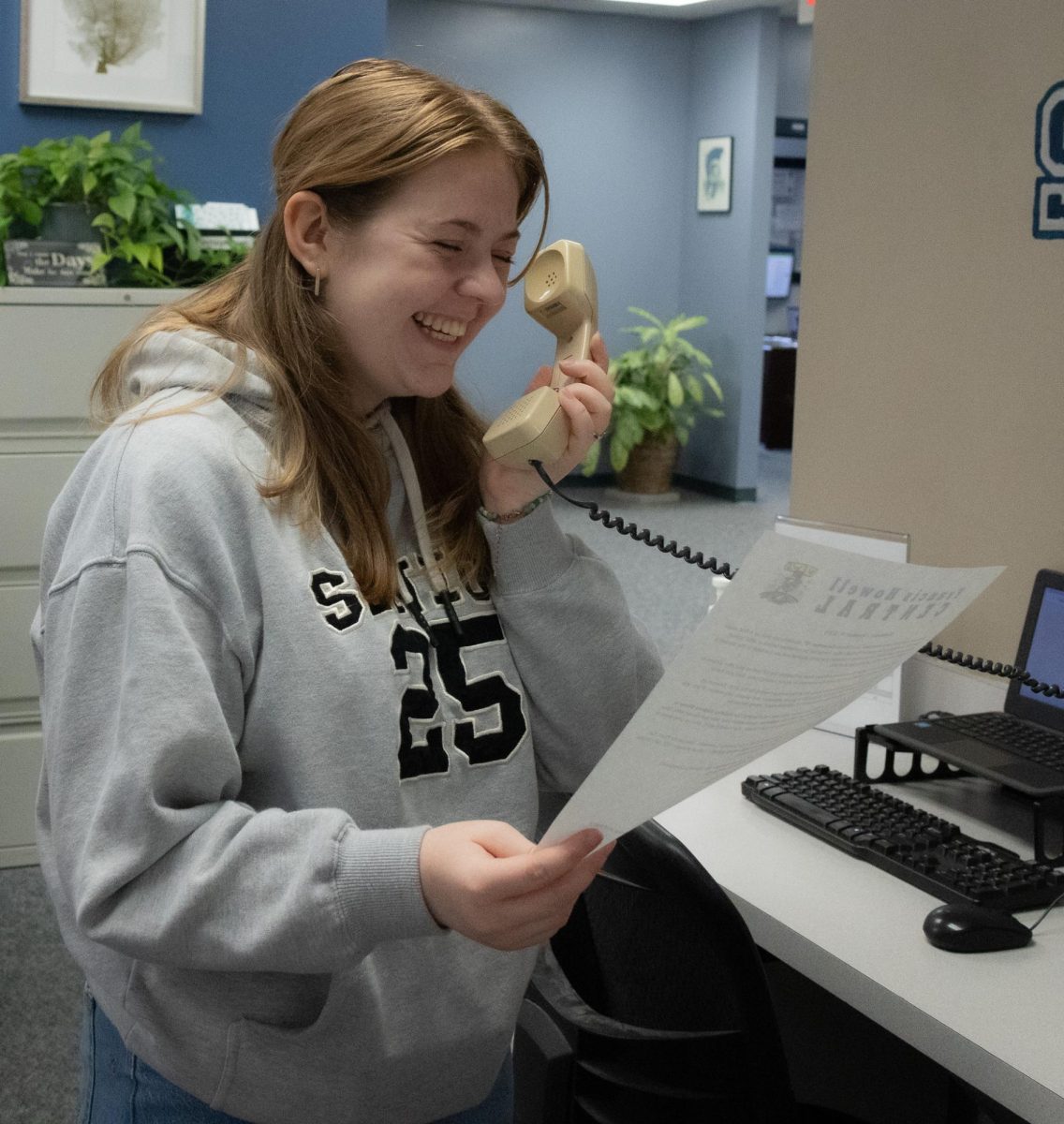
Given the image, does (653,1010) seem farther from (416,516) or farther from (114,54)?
(114,54)

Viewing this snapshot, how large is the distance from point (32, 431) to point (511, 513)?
7.89ft

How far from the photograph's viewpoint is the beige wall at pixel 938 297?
1947 millimetres

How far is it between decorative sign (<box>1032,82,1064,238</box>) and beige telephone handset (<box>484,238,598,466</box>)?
0.71 m

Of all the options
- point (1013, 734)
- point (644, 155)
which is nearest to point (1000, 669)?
point (1013, 734)

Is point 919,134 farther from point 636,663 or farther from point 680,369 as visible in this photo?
point 680,369

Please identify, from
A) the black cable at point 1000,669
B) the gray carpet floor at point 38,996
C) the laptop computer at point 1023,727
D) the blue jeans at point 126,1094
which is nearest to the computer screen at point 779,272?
the gray carpet floor at point 38,996

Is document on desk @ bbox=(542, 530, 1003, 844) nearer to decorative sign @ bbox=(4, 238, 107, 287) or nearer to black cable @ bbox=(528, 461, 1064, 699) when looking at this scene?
black cable @ bbox=(528, 461, 1064, 699)

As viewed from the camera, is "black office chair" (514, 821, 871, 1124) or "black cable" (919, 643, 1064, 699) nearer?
"black office chair" (514, 821, 871, 1124)

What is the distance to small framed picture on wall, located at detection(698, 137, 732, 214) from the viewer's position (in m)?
8.37

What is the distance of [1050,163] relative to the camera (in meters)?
1.90

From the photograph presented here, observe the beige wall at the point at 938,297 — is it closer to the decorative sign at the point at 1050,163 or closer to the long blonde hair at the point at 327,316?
the decorative sign at the point at 1050,163

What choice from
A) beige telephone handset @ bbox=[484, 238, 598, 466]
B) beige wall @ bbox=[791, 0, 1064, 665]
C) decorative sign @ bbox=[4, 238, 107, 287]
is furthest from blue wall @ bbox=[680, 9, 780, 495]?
beige telephone handset @ bbox=[484, 238, 598, 466]

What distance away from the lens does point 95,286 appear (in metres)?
3.48

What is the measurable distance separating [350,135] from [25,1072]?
6.70 feet
